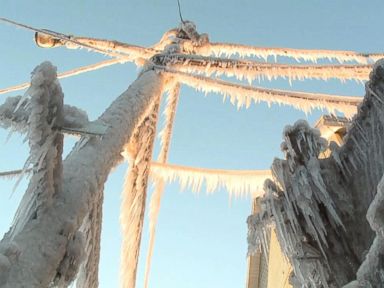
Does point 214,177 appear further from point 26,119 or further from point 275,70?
point 26,119

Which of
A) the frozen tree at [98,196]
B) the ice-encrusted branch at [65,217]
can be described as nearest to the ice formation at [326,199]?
the frozen tree at [98,196]

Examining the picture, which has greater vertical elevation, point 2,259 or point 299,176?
point 299,176

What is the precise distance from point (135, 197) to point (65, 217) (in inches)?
97.5

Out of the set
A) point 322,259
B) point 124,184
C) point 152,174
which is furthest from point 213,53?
point 322,259

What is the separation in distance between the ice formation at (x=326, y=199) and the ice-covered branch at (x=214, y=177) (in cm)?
258

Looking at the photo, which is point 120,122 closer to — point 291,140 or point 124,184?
point 291,140

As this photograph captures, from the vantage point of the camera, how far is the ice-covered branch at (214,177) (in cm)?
539

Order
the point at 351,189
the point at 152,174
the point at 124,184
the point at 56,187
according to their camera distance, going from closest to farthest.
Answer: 1. the point at 56,187
2. the point at 351,189
3. the point at 124,184
4. the point at 152,174

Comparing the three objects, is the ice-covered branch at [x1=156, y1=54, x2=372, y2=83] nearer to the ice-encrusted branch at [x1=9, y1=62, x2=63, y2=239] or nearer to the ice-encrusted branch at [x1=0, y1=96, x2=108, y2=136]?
the ice-encrusted branch at [x1=0, y1=96, x2=108, y2=136]

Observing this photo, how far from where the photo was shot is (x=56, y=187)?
2119 millimetres

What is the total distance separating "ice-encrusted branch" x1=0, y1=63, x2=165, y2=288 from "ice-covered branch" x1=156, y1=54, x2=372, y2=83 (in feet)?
5.01

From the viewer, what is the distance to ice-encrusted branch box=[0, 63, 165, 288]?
1804 millimetres

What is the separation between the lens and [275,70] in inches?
168

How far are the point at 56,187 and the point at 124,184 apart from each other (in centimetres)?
248
